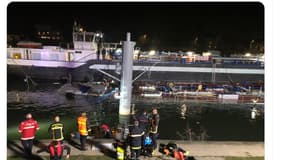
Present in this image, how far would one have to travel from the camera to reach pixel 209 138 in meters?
15.4

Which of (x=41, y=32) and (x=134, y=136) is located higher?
(x=41, y=32)

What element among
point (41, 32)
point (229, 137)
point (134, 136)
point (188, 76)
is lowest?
point (229, 137)

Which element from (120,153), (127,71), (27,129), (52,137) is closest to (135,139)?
(120,153)

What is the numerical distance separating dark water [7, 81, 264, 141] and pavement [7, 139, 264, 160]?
16.7ft

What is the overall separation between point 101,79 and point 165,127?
53.6 feet

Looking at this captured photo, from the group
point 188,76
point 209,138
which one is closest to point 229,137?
point 209,138

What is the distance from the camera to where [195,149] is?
28.5ft

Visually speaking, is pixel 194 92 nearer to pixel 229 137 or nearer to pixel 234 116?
pixel 234 116

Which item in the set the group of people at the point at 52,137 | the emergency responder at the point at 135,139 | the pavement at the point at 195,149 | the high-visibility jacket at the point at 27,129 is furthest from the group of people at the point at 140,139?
the high-visibility jacket at the point at 27,129

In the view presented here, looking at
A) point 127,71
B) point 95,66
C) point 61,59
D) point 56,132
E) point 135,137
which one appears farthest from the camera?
point 61,59

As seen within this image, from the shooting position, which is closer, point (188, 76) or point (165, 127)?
point (165, 127)

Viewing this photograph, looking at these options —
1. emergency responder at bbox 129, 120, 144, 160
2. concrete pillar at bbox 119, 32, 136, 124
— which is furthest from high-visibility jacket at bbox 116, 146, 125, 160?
concrete pillar at bbox 119, 32, 136, 124

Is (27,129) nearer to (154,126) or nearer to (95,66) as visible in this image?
(154,126)

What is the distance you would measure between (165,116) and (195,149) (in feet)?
37.3
